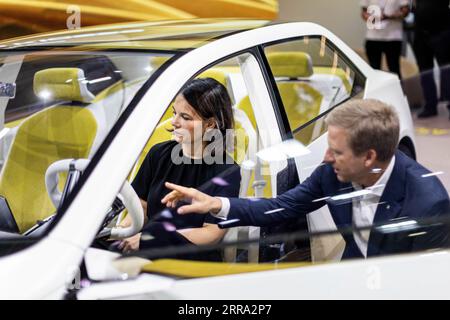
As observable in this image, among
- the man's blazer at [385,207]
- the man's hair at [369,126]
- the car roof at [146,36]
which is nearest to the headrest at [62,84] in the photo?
the car roof at [146,36]

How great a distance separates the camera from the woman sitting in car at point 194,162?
5.69 ft

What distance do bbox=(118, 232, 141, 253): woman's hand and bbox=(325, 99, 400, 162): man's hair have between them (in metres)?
0.57

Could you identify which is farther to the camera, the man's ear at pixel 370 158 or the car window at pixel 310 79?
the car window at pixel 310 79

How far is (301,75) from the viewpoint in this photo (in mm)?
2670

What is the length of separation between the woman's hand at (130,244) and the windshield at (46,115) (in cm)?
32

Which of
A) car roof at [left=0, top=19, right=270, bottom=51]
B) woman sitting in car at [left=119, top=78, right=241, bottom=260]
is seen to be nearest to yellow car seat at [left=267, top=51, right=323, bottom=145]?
car roof at [left=0, top=19, right=270, bottom=51]

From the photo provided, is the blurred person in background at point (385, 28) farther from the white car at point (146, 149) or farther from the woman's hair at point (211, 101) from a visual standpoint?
the woman's hair at point (211, 101)

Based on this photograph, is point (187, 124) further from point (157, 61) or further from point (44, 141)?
point (44, 141)

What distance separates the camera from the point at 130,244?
166 centimetres

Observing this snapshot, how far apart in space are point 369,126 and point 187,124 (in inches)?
20.7
